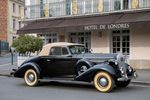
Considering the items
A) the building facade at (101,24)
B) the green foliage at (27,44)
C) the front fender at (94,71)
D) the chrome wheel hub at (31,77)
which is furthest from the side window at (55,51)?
the green foliage at (27,44)

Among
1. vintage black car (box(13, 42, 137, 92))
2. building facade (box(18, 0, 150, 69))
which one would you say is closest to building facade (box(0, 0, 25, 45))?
building facade (box(18, 0, 150, 69))

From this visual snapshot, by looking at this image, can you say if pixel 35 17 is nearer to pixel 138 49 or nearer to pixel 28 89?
pixel 138 49

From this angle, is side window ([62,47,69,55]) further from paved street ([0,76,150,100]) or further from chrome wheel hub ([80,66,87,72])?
paved street ([0,76,150,100])

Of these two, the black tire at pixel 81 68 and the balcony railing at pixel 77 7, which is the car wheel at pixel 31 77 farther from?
the balcony railing at pixel 77 7

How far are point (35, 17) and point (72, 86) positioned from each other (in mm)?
14889

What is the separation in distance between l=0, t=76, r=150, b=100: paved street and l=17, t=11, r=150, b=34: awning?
7.60 meters

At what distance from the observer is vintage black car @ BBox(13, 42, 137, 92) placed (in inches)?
511

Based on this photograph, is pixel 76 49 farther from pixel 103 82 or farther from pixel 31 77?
pixel 103 82

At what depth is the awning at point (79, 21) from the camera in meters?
21.8

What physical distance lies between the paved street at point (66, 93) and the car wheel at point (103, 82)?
0.20 metres

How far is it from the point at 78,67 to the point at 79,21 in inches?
440

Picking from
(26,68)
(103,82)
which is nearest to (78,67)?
(103,82)

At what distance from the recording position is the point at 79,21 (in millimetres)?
24547

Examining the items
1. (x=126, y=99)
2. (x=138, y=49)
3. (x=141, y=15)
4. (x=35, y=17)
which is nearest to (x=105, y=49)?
(x=138, y=49)
